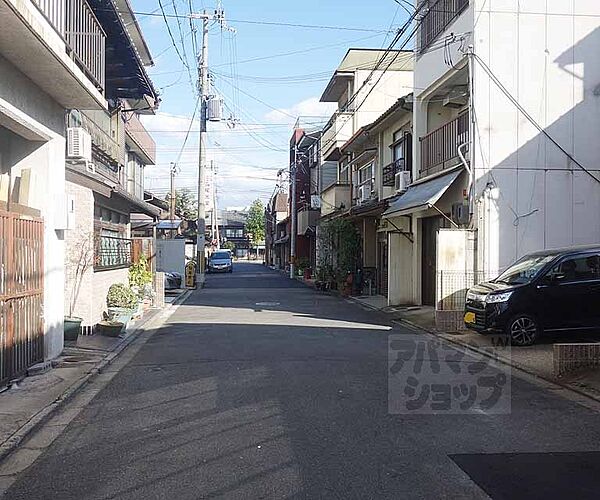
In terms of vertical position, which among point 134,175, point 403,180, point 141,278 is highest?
point 134,175

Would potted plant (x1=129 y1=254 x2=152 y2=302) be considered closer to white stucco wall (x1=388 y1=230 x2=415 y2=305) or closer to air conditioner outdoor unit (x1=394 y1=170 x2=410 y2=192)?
white stucco wall (x1=388 y1=230 x2=415 y2=305)

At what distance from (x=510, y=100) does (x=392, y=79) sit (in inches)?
711

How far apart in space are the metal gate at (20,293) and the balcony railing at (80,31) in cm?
245

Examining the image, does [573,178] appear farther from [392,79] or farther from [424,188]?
[392,79]

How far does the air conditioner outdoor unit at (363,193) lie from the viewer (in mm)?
28500

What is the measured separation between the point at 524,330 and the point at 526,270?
1307mm

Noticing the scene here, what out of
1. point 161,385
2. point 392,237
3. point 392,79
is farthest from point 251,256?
point 161,385

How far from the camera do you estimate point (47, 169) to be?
1036 centimetres

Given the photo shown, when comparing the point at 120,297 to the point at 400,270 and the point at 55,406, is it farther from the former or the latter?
the point at 400,270

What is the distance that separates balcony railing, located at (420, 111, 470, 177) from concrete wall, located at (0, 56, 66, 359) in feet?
31.4

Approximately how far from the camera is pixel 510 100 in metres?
15.9

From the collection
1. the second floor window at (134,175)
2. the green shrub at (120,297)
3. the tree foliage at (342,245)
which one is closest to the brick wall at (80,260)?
the green shrub at (120,297)

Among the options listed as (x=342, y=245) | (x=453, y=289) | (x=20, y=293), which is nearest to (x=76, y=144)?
(x=20, y=293)

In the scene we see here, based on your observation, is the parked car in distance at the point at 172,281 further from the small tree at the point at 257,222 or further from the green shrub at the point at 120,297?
the small tree at the point at 257,222
